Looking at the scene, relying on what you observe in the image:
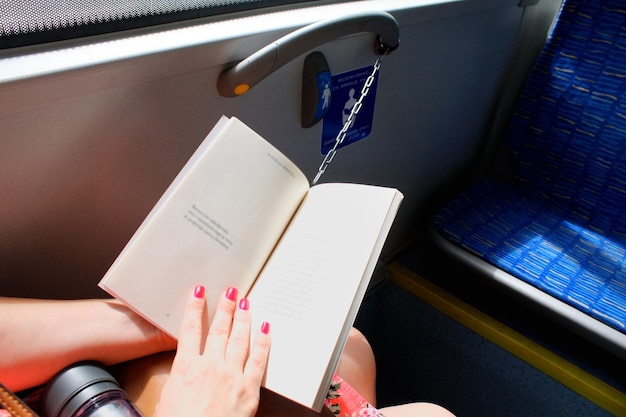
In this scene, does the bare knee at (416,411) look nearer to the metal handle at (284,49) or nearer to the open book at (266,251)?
the open book at (266,251)

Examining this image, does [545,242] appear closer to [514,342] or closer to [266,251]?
[514,342]

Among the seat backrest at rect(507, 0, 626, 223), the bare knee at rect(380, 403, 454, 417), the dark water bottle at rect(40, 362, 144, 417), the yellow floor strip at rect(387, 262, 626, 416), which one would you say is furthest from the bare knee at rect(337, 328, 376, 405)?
the seat backrest at rect(507, 0, 626, 223)

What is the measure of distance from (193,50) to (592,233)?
1.12 m

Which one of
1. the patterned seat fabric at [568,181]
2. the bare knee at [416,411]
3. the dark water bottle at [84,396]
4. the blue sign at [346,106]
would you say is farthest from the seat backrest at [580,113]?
the dark water bottle at [84,396]

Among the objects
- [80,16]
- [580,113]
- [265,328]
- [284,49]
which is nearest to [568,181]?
[580,113]

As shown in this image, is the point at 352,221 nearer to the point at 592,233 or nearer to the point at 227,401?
the point at 227,401

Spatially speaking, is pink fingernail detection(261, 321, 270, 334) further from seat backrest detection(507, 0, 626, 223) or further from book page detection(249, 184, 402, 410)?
seat backrest detection(507, 0, 626, 223)

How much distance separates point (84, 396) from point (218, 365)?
0.43 ft

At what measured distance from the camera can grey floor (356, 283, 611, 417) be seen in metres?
1.11

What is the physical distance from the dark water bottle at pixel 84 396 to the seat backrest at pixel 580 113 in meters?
1.22

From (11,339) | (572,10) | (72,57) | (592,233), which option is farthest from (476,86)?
(11,339)

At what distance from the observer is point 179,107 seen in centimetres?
67

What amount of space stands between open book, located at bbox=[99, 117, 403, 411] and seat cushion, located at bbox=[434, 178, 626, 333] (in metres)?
0.68

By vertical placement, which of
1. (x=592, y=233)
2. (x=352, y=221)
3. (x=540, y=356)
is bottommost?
(x=540, y=356)
